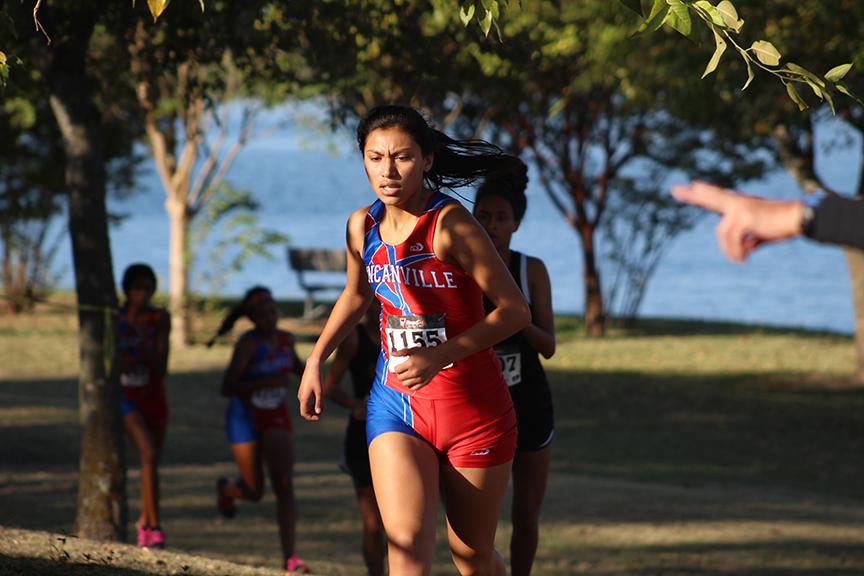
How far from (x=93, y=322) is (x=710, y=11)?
5.27 m

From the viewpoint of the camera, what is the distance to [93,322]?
316 inches

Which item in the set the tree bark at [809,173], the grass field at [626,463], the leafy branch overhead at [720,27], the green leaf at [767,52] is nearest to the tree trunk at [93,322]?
the grass field at [626,463]

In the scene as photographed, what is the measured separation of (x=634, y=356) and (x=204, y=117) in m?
8.76

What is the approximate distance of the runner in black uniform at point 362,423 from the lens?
6.84m

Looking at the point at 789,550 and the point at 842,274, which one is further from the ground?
the point at 842,274

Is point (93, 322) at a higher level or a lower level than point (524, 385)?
higher

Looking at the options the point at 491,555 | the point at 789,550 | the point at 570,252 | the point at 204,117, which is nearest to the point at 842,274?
the point at 570,252

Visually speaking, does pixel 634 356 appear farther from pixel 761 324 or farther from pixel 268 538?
pixel 268 538

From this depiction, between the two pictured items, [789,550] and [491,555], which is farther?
[789,550]

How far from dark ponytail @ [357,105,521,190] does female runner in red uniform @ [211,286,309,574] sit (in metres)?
3.20

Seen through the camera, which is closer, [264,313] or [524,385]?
[524,385]

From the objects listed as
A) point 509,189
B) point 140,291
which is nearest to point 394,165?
point 509,189

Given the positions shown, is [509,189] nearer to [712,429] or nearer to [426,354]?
[426,354]

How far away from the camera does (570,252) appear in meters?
50.6
